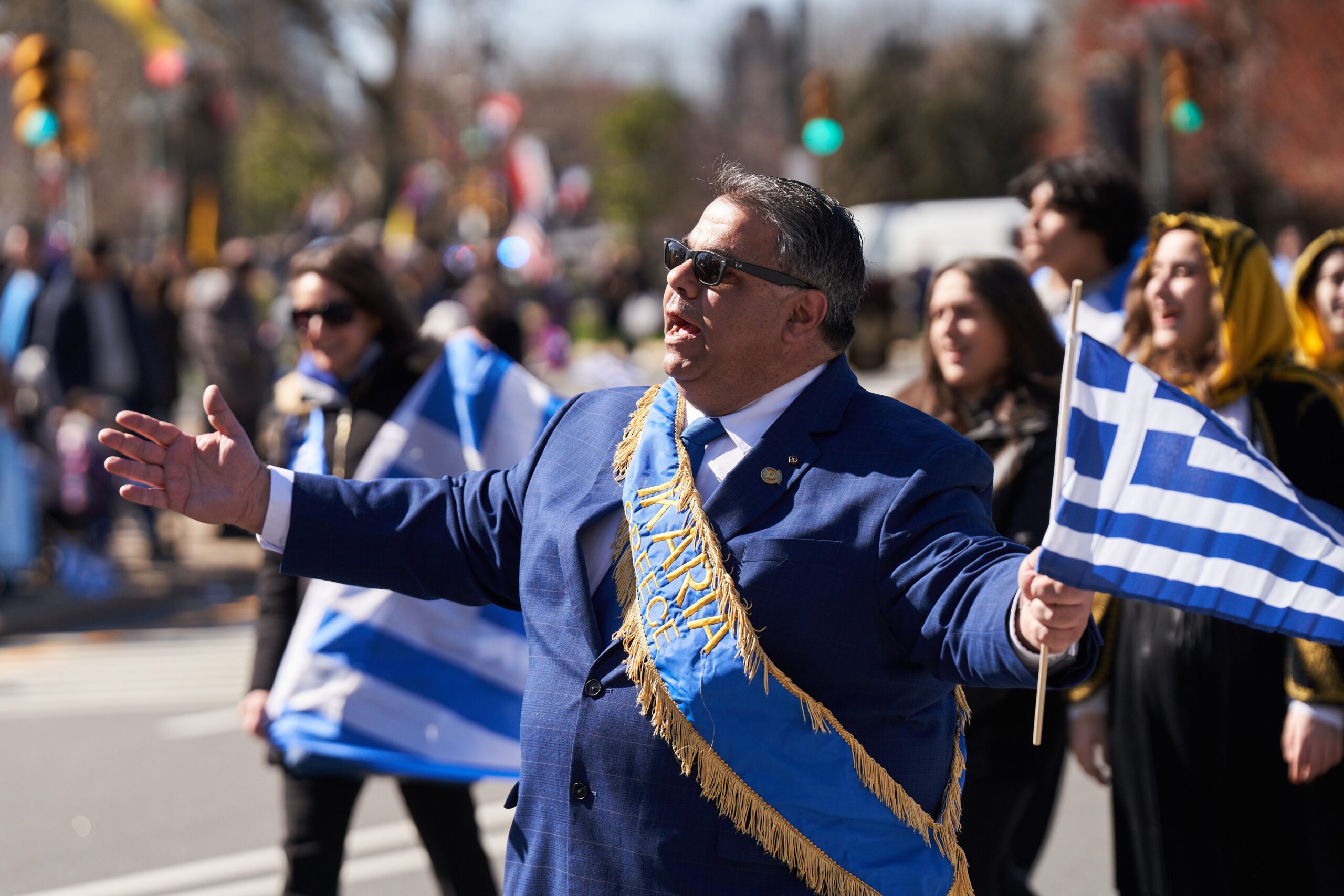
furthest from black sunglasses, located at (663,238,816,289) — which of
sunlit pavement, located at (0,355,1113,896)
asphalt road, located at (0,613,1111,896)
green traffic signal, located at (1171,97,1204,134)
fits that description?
green traffic signal, located at (1171,97,1204,134)

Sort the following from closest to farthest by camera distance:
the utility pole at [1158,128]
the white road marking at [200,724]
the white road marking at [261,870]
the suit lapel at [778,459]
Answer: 1. the suit lapel at [778,459]
2. the white road marking at [261,870]
3. the white road marking at [200,724]
4. the utility pole at [1158,128]

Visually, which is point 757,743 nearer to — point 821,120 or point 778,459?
point 778,459

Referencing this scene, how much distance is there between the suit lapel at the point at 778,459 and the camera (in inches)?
102

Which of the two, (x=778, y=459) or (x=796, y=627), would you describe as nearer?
(x=796, y=627)

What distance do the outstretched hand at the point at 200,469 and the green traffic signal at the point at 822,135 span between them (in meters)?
13.2

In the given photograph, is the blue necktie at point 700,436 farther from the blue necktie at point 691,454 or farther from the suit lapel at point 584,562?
the suit lapel at point 584,562

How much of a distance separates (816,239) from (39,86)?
38.8 feet

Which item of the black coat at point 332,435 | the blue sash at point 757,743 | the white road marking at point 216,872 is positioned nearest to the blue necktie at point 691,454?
the blue sash at point 757,743

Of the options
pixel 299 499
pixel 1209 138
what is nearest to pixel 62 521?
pixel 299 499

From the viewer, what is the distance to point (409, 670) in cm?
407

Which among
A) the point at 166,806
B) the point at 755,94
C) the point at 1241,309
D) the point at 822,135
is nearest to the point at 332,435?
the point at 1241,309

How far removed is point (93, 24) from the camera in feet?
127

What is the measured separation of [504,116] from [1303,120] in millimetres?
16744

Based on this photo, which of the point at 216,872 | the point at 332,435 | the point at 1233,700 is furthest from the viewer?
the point at 216,872
